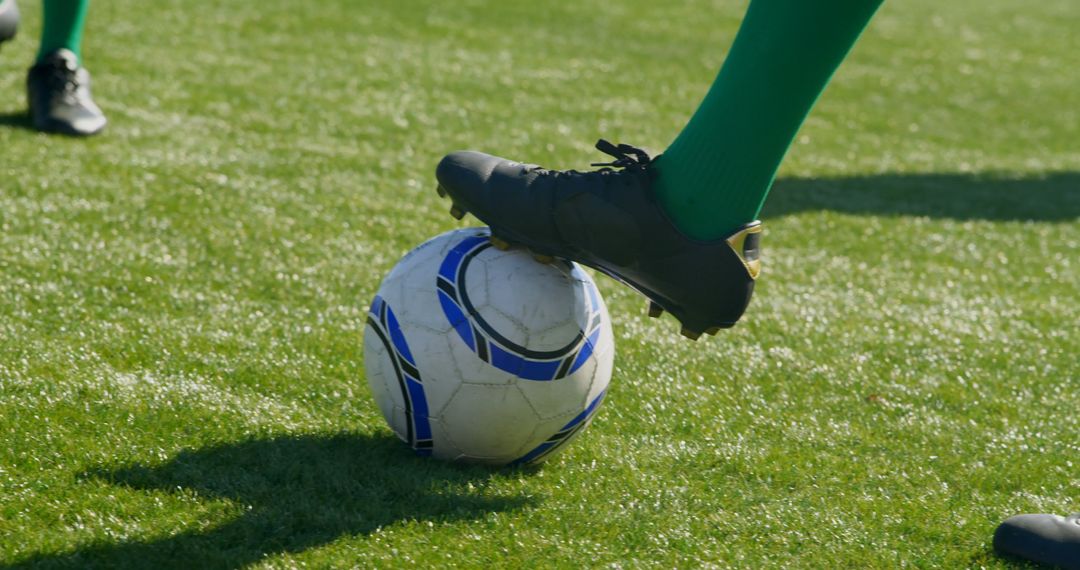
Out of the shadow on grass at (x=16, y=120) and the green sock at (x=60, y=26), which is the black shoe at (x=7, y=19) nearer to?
the green sock at (x=60, y=26)

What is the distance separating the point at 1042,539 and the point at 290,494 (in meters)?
1.51

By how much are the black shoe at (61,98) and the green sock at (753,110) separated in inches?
131

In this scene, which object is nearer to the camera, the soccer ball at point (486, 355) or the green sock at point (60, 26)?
the soccer ball at point (486, 355)

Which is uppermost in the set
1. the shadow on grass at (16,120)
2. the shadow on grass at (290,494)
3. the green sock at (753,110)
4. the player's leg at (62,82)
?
the green sock at (753,110)

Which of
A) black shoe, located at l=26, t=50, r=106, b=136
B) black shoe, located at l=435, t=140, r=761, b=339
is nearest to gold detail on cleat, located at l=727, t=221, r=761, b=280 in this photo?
black shoe, located at l=435, t=140, r=761, b=339

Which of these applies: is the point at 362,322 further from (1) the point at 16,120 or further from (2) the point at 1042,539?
(1) the point at 16,120

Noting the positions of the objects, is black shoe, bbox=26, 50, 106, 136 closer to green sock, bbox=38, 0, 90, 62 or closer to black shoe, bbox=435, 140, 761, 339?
green sock, bbox=38, 0, 90, 62

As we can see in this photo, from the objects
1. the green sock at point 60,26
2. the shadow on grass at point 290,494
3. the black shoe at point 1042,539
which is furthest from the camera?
the green sock at point 60,26

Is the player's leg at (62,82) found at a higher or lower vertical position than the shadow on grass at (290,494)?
higher

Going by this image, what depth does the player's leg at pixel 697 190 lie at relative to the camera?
2.41m

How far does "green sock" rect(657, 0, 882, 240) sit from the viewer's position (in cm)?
237

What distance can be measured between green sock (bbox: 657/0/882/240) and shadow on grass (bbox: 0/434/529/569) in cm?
75

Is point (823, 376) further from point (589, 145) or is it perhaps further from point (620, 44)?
point (620, 44)

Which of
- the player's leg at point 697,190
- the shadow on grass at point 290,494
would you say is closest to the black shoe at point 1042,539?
the player's leg at point 697,190
